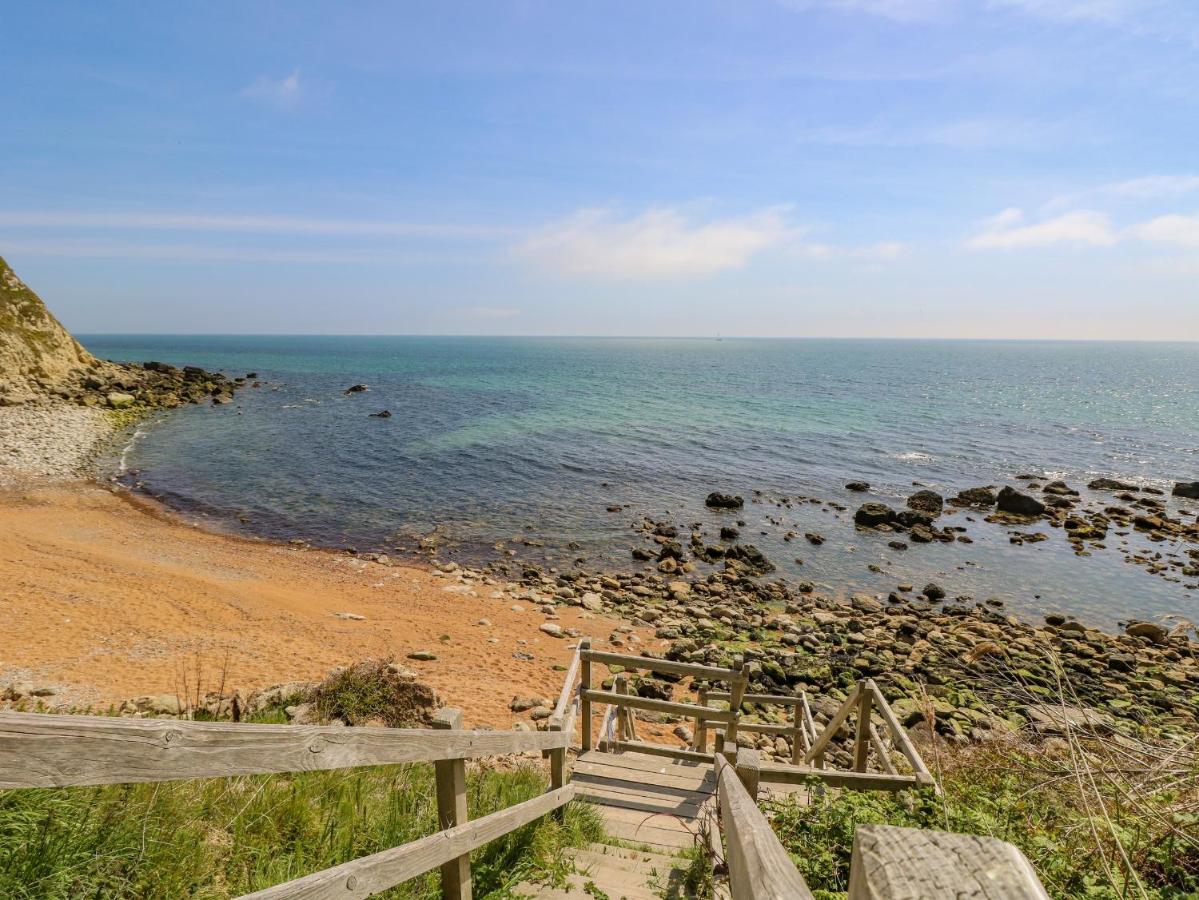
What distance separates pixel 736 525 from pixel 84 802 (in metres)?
26.4

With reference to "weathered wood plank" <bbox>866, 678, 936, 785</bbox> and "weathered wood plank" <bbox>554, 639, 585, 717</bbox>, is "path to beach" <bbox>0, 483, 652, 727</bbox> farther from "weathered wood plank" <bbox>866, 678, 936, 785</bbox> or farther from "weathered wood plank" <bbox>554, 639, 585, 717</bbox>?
"weathered wood plank" <bbox>866, 678, 936, 785</bbox>

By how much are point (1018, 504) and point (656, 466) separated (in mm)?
19230

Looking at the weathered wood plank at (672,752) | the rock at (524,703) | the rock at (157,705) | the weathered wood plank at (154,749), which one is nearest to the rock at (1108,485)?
the rock at (524,703)

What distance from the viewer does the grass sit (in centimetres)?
308

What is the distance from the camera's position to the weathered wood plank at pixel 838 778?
496cm

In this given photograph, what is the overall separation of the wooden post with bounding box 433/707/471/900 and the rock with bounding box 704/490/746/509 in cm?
2793

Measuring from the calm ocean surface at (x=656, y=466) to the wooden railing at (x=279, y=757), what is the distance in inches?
793

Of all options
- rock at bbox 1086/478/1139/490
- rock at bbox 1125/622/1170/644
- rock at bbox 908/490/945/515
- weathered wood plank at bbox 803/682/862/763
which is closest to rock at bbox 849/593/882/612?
rock at bbox 1125/622/1170/644

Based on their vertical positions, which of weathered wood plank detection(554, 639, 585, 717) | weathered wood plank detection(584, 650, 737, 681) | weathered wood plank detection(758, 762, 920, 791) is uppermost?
weathered wood plank detection(758, 762, 920, 791)

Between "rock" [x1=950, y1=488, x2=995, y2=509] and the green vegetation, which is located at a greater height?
the green vegetation

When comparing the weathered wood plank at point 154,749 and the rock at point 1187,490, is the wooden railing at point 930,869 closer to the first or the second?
the weathered wood plank at point 154,749

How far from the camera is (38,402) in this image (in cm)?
4066

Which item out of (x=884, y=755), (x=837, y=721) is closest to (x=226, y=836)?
(x=884, y=755)

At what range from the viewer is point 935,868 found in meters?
0.96
